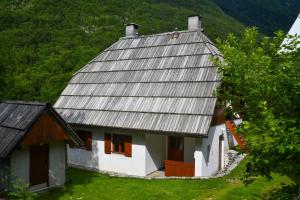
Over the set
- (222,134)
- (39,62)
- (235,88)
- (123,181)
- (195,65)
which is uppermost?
(39,62)

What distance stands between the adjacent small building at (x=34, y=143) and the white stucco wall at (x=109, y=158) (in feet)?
11.2

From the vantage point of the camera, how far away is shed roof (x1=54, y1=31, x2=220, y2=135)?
15891 millimetres

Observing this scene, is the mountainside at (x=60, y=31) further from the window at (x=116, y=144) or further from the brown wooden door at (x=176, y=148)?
the brown wooden door at (x=176, y=148)

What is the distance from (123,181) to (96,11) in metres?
62.0

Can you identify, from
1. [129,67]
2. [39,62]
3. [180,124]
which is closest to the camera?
[180,124]

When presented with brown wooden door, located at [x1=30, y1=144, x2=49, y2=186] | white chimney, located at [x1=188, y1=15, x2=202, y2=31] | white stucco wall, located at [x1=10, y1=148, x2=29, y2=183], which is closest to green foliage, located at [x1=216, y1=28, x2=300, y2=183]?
white stucco wall, located at [x1=10, y1=148, x2=29, y2=183]

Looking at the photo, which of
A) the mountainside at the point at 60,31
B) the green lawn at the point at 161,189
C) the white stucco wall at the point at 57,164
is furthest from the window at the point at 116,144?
the mountainside at the point at 60,31

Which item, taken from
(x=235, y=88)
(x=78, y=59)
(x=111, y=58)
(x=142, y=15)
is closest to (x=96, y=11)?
(x=142, y=15)

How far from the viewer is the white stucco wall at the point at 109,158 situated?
653 inches

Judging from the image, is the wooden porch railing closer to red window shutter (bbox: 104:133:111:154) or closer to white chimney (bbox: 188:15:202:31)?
red window shutter (bbox: 104:133:111:154)

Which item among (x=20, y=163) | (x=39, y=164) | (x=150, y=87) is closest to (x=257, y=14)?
(x=150, y=87)

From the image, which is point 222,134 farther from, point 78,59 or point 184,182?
point 78,59

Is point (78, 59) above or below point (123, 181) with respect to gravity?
above

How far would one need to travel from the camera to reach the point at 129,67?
67.4ft
